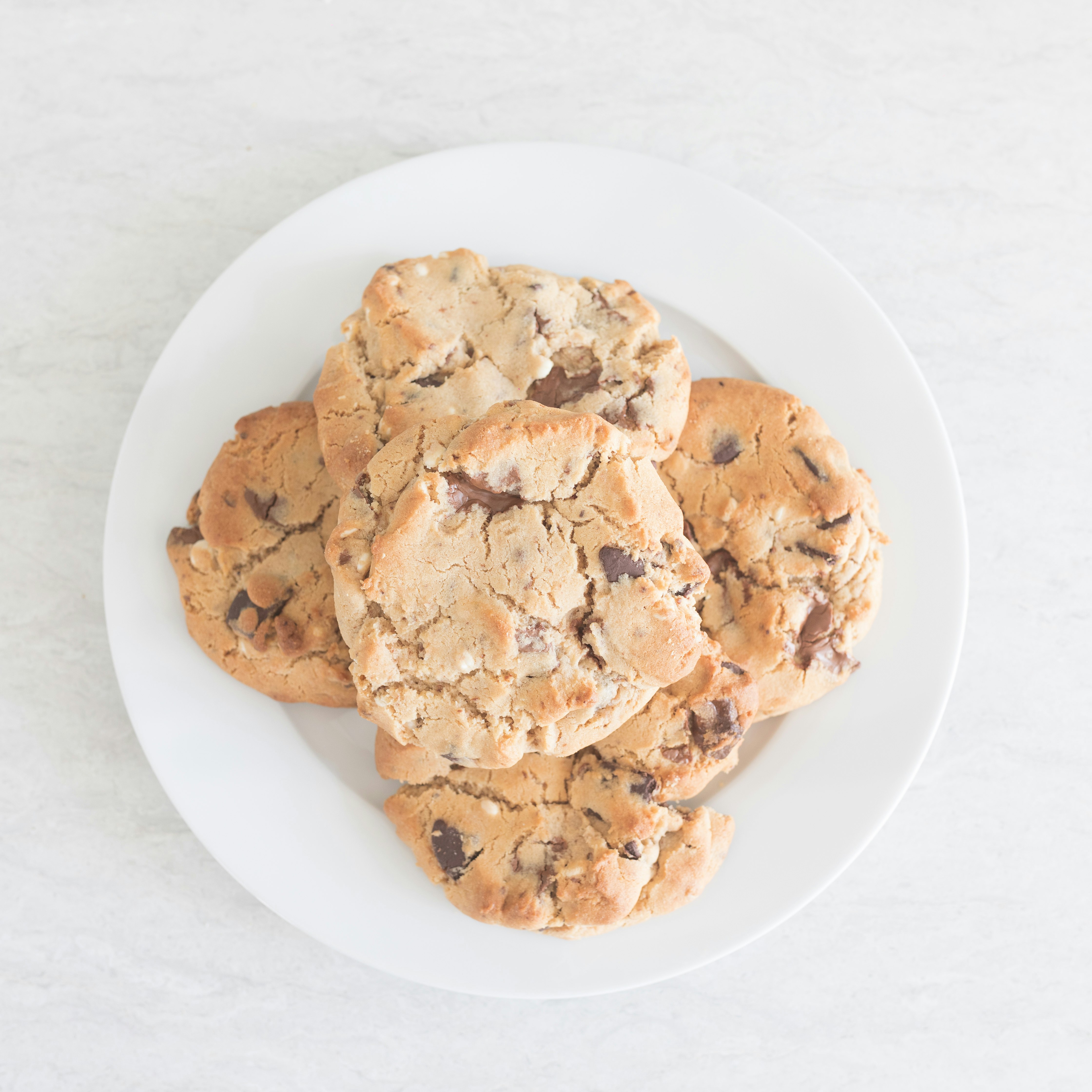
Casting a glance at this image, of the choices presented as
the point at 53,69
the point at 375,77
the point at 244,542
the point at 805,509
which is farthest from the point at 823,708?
the point at 53,69

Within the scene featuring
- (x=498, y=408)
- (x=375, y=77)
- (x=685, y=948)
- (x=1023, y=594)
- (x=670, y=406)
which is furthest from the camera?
(x=1023, y=594)

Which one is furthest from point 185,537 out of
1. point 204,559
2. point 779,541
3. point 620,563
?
point 779,541

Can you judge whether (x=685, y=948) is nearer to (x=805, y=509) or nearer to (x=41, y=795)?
(x=805, y=509)

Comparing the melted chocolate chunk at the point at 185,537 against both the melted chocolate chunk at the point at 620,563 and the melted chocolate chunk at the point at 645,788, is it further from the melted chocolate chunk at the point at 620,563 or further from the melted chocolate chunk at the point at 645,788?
the melted chocolate chunk at the point at 645,788

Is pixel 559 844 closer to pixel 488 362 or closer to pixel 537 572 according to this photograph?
pixel 537 572

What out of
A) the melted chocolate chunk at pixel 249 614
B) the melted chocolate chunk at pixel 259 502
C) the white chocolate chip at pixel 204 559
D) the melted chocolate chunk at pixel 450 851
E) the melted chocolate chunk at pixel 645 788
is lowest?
the melted chocolate chunk at pixel 450 851

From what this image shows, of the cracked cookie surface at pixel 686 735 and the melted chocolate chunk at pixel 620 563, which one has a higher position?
the melted chocolate chunk at pixel 620 563

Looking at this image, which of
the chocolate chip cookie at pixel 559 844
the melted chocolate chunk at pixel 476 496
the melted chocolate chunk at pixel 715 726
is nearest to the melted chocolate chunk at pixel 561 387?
the melted chocolate chunk at pixel 476 496
